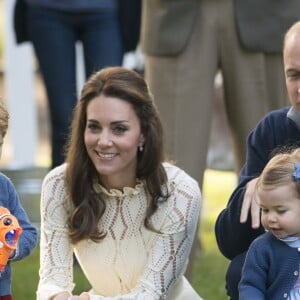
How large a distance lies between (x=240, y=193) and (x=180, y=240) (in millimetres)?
309

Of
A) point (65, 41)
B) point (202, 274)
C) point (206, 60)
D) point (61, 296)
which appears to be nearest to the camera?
point (61, 296)

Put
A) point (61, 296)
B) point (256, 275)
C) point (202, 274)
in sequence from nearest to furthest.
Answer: point (256, 275) → point (61, 296) → point (202, 274)

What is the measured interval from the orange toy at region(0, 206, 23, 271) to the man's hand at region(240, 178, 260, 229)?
70 centimetres

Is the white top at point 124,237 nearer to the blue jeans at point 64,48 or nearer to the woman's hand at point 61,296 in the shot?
the woman's hand at point 61,296

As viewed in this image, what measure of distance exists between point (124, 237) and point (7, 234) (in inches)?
22.7

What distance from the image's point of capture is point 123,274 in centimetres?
456

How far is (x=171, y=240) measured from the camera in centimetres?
449

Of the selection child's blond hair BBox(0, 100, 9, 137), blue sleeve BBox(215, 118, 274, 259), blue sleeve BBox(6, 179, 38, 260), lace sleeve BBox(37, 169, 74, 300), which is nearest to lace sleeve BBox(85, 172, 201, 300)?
blue sleeve BBox(215, 118, 274, 259)

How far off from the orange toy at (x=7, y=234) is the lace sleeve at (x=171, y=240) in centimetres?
50

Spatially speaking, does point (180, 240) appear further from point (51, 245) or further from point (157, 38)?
point (157, 38)

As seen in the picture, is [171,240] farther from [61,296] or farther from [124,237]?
[61,296]

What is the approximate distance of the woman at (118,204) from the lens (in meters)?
4.45

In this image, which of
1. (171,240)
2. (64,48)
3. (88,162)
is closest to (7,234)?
(88,162)

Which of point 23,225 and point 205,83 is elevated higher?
point 205,83
